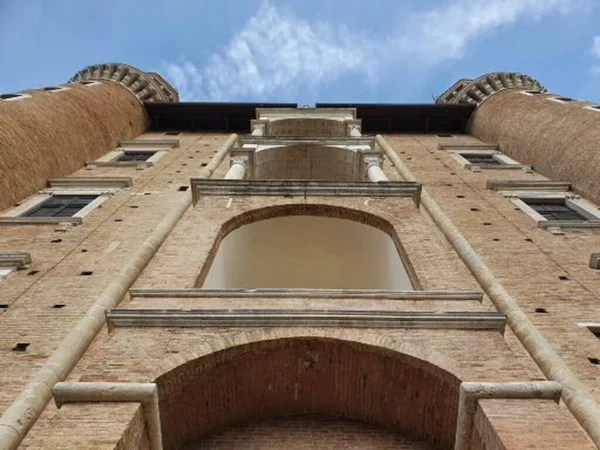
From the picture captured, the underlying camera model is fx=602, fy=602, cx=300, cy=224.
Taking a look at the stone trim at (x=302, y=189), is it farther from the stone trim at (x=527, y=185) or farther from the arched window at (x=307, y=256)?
the stone trim at (x=527, y=185)

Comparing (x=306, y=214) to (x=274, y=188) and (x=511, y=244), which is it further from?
(x=511, y=244)

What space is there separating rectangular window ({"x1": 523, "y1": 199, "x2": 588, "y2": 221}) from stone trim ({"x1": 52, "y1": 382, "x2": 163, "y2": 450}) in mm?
11233

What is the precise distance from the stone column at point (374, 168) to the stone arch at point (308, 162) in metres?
0.67

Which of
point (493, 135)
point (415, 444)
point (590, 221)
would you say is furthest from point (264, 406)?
point (493, 135)

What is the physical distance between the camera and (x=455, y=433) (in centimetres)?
686

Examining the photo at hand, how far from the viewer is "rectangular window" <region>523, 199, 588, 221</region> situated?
14.4 metres

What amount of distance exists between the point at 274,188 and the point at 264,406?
6.37 meters

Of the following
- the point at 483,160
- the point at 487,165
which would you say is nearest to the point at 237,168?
the point at 487,165

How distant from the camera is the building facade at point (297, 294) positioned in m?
6.71

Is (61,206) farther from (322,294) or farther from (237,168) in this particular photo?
(322,294)

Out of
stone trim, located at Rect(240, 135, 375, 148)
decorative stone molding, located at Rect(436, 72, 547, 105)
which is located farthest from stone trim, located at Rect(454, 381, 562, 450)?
decorative stone molding, located at Rect(436, 72, 547, 105)

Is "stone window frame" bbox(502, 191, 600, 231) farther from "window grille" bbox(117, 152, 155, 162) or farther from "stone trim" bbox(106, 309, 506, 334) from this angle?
"window grille" bbox(117, 152, 155, 162)

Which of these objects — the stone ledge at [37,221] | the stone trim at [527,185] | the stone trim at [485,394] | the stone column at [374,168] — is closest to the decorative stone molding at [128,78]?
the stone column at [374,168]

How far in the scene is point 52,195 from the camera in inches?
621
